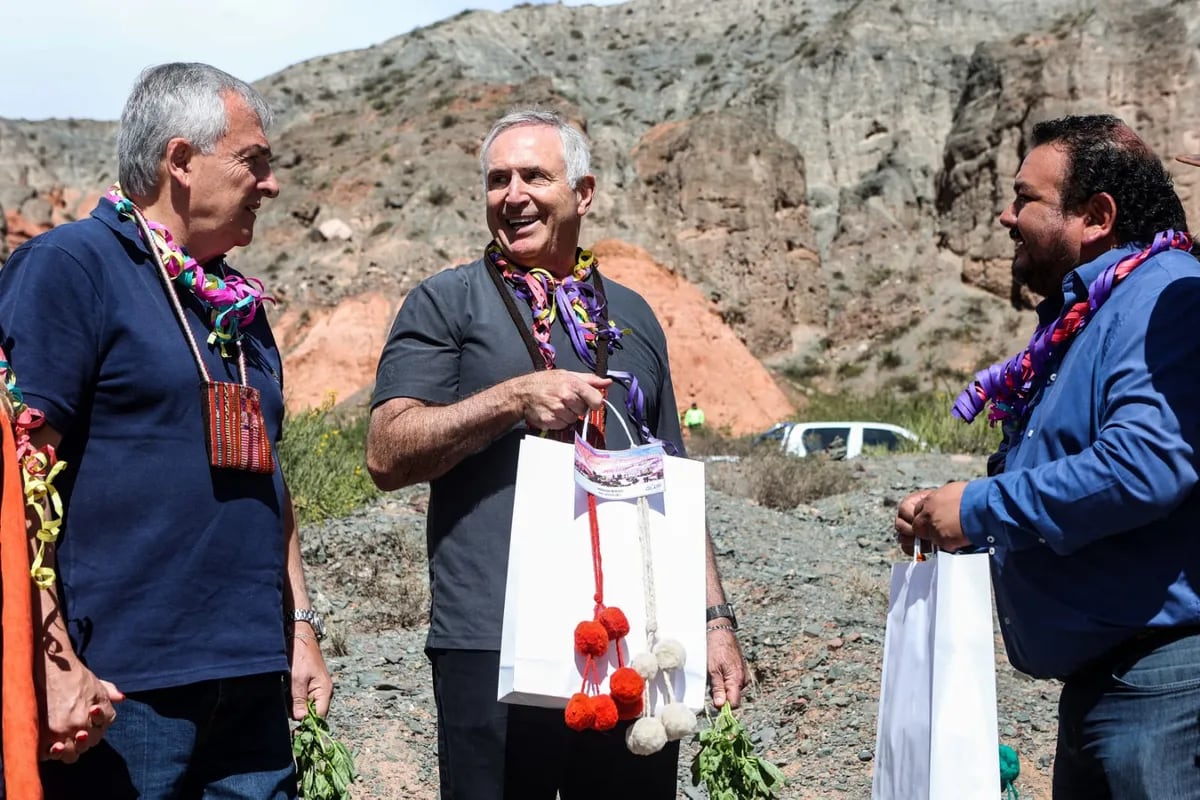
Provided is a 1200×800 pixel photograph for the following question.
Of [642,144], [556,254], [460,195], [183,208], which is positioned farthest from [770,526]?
[642,144]

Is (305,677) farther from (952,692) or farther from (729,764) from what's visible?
(952,692)

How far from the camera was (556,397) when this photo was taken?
2.46m

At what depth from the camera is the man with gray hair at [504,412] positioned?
2.56 metres

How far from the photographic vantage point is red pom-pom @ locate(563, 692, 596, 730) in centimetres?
230

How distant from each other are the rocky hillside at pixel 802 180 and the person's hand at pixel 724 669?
853 inches

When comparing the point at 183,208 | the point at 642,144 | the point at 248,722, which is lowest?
the point at 248,722

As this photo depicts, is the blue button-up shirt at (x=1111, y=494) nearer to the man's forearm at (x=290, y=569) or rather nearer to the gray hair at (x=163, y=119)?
the man's forearm at (x=290, y=569)

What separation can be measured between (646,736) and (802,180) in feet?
116

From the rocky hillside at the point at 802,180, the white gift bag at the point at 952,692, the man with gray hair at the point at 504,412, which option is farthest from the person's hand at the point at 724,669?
the rocky hillside at the point at 802,180

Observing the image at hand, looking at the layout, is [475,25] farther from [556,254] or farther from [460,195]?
[556,254]

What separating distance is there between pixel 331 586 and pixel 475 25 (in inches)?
2158

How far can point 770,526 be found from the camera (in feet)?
30.4

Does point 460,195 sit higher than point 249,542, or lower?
higher

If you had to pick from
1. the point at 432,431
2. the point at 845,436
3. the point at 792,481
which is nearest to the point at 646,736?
the point at 432,431
